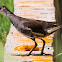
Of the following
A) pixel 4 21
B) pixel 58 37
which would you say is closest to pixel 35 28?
pixel 58 37

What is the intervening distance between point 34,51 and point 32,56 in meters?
0.10

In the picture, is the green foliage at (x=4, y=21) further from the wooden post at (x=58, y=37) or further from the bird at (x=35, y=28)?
the bird at (x=35, y=28)

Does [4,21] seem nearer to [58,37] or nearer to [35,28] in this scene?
[58,37]

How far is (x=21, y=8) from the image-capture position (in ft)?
9.61

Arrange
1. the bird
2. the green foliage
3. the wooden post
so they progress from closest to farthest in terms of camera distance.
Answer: the bird < the wooden post < the green foliage

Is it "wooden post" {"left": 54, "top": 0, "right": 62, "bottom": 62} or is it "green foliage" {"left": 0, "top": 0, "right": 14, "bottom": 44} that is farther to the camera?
"green foliage" {"left": 0, "top": 0, "right": 14, "bottom": 44}

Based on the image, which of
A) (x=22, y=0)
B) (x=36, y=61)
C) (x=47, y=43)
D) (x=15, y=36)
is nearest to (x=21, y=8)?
(x=22, y=0)

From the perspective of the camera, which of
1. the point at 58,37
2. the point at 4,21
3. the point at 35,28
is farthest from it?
the point at 4,21

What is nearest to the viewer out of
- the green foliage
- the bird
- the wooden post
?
the bird

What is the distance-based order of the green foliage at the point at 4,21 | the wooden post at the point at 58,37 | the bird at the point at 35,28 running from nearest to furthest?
the bird at the point at 35,28 → the wooden post at the point at 58,37 → the green foliage at the point at 4,21

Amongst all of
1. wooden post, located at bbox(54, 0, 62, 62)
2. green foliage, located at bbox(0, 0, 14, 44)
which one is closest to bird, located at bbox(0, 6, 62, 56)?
wooden post, located at bbox(54, 0, 62, 62)

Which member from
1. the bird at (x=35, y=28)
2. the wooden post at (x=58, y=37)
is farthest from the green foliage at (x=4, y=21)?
the bird at (x=35, y=28)

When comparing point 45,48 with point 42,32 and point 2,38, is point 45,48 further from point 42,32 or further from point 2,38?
point 2,38

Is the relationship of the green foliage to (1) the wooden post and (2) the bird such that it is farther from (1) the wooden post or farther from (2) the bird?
(2) the bird
